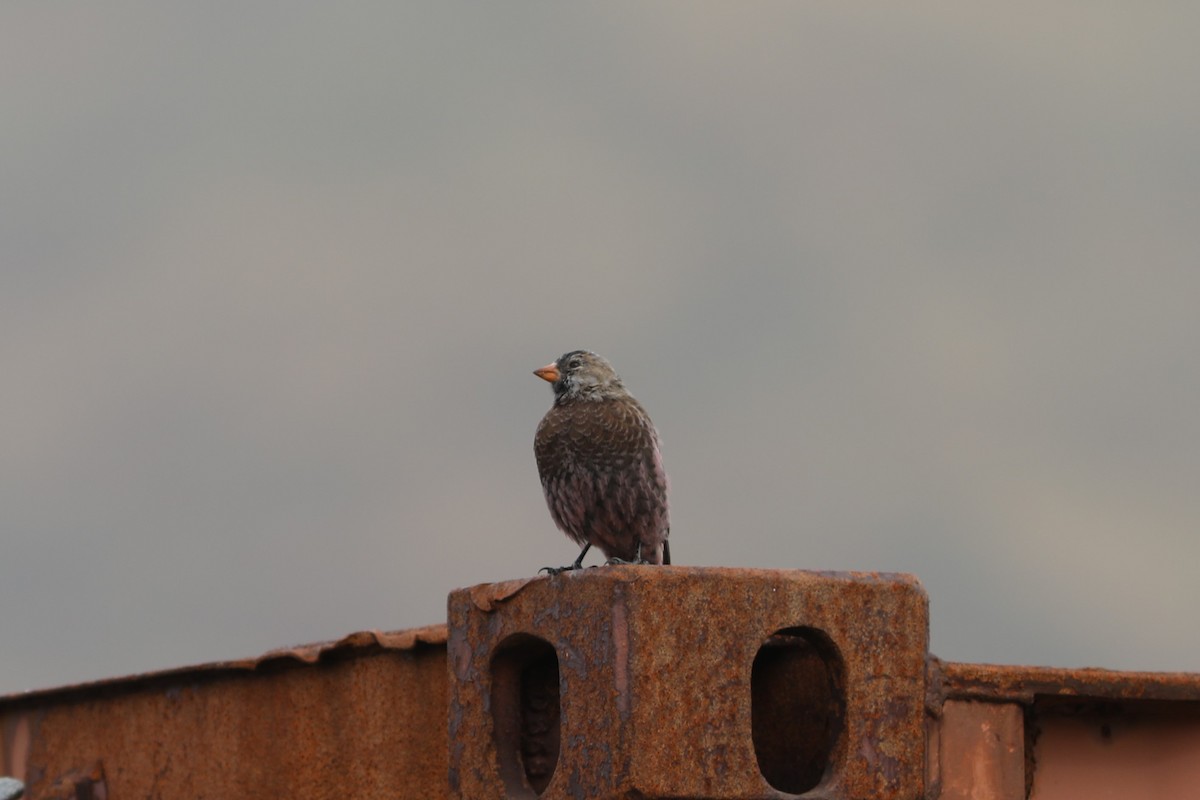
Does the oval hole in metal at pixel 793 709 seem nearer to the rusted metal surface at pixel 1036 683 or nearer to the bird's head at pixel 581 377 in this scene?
the rusted metal surface at pixel 1036 683

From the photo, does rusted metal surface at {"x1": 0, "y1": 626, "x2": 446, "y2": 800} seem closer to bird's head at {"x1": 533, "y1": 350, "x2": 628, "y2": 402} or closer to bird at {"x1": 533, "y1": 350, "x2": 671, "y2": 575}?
bird at {"x1": 533, "y1": 350, "x2": 671, "y2": 575}

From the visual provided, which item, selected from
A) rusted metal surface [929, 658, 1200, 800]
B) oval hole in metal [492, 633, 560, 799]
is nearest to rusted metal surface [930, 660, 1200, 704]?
rusted metal surface [929, 658, 1200, 800]

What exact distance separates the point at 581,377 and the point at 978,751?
285 centimetres

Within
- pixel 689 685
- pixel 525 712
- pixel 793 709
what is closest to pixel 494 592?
pixel 525 712

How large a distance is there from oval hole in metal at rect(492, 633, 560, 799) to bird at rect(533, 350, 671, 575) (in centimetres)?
185

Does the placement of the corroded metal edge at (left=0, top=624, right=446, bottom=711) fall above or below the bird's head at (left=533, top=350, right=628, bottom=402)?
below

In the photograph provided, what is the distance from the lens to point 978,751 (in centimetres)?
632

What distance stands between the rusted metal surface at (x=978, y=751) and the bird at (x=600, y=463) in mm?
2261

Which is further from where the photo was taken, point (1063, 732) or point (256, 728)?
point (256, 728)

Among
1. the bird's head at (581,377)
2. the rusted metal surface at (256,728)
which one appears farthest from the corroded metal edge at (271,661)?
the bird's head at (581,377)

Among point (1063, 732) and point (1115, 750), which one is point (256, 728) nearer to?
point (1063, 732)

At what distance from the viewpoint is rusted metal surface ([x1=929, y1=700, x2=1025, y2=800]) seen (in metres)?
6.29

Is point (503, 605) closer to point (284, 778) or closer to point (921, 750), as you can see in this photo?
point (921, 750)

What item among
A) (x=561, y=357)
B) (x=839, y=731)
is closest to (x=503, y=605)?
(x=839, y=731)
